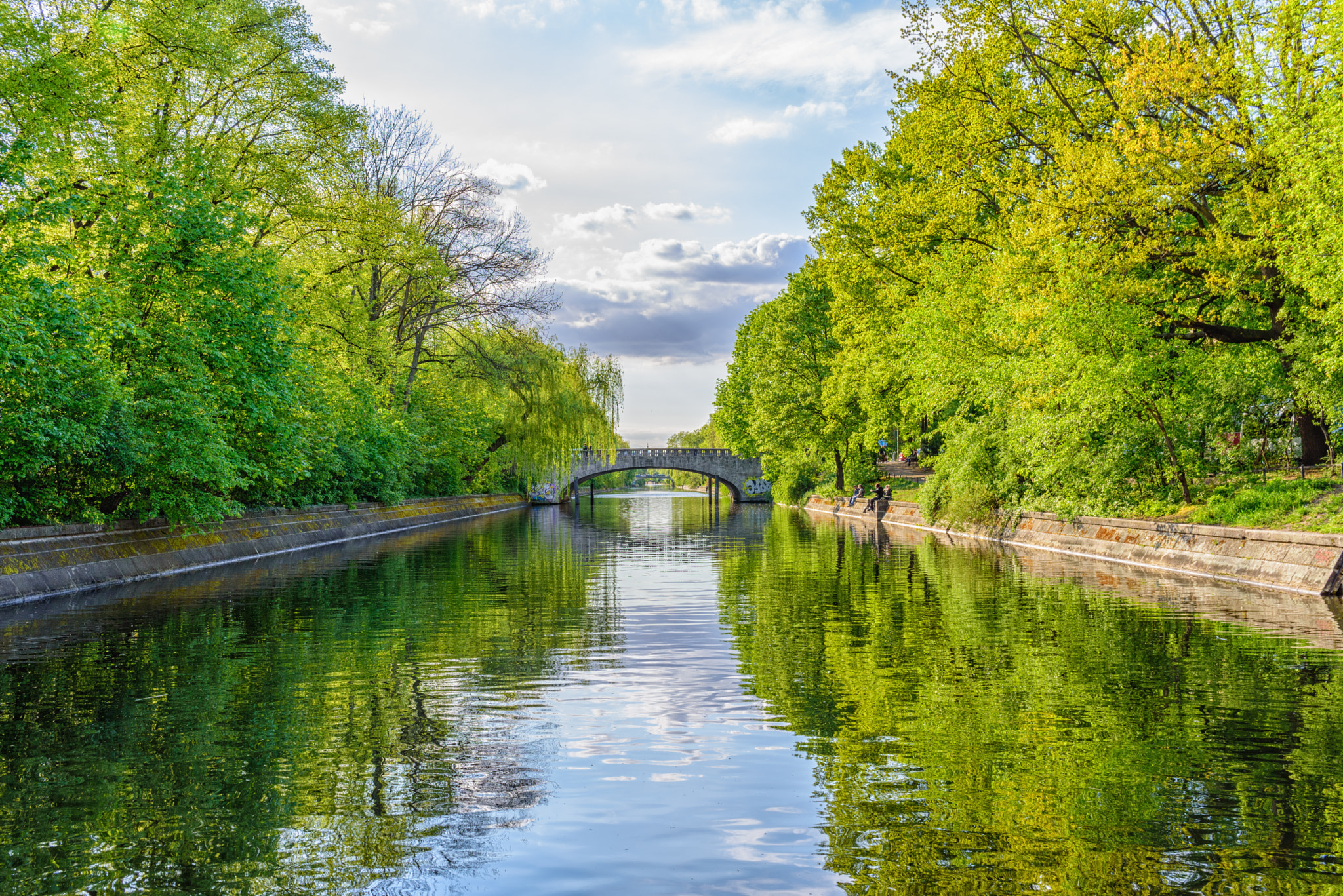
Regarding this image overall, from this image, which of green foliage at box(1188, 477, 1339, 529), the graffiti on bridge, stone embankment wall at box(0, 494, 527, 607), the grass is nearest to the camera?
stone embankment wall at box(0, 494, 527, 607)

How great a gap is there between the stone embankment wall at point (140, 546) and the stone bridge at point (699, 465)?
58279 millimetres

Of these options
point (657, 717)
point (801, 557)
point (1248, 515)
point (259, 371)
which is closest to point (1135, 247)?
point (1248, 515)

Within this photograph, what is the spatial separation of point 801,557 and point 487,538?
15483 millimetres

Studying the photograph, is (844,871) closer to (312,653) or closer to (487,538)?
(312,653)

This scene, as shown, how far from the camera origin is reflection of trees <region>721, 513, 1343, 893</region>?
502 centimetres

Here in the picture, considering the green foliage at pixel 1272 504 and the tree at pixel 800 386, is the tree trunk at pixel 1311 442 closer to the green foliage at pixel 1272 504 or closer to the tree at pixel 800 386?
the green foliage at pixel 1272 504

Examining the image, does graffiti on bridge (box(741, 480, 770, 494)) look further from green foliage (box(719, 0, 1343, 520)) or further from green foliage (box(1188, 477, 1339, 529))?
green foliage (box(1188, 477, 1339, 529))

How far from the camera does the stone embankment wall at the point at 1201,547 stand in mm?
16969

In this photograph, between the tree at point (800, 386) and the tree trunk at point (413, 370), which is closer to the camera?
the tree trunk at point (413, 370)

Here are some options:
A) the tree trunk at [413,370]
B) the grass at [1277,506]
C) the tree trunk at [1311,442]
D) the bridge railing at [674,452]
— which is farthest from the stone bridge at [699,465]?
the grass at [1277,506]

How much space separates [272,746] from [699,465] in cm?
9092

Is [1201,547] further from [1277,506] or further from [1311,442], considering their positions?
[1311,442]

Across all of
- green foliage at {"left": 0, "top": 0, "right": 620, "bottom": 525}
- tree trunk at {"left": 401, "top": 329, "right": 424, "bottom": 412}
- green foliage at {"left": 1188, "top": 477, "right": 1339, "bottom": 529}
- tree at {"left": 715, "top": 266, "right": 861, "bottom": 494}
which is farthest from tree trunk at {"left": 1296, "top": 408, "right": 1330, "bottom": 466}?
tree trunk at {"left": 401, "top": 329, "right": 424, "bottom": 412}

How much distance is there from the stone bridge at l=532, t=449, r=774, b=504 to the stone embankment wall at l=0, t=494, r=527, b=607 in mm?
58279
